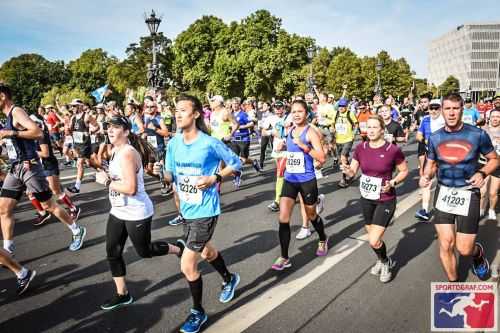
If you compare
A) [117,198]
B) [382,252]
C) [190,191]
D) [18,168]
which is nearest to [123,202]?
[117,198]

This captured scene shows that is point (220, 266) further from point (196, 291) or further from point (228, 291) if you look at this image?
point (196, 291)

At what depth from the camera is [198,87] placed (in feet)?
153

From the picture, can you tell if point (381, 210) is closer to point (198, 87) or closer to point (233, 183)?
point (233, 183)

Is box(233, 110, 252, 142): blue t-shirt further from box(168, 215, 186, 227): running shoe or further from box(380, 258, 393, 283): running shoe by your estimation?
box(380, 258, 393, 283): running shoe

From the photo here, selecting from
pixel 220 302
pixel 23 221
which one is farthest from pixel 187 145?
pixel 23 221

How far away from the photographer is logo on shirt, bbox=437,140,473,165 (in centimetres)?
350

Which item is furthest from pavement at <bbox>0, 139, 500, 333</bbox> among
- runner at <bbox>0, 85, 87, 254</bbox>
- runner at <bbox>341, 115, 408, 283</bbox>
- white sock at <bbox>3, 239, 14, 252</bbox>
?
runner at <bbox>0, 85, 87, 254</bbox>

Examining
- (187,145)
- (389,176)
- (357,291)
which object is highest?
(187,145)

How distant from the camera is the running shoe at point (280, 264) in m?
4.22

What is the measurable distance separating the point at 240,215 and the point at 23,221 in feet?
12.0

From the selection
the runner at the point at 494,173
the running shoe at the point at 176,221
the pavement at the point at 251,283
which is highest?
the runner at the point at 494,173

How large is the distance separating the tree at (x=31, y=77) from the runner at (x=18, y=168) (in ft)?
224

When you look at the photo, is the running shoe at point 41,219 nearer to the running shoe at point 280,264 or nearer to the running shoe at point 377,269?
the running shoe at point 280,264

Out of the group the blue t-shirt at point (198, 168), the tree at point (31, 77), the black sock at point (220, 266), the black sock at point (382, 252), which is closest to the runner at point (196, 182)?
the blue t-shirt at point (198, 168)
